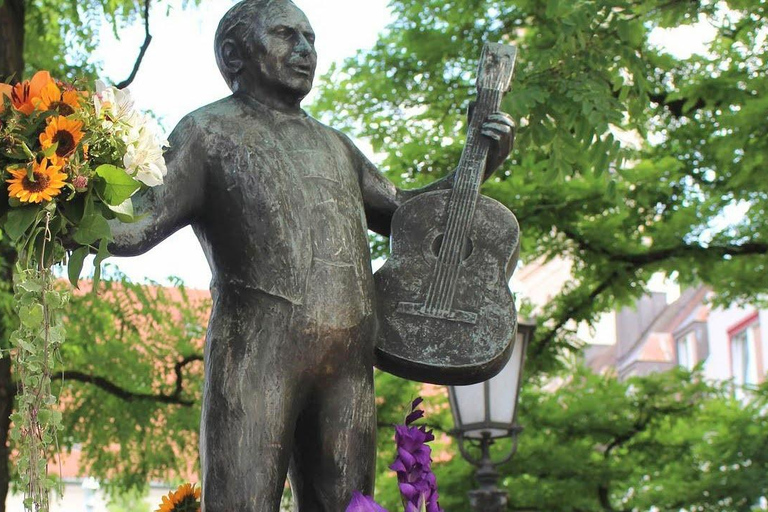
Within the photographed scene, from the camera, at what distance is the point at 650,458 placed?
42.1 ft

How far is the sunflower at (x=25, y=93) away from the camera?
11.6ft

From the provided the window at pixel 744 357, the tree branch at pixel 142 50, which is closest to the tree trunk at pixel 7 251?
the tree branch at pixel 142 50

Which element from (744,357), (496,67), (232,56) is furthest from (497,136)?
(744,357)

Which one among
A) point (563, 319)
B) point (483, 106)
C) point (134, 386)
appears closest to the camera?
point (483, 106)

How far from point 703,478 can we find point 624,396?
120 cm

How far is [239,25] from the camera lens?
14.1 ft

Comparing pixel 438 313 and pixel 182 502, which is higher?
pixel 438 313

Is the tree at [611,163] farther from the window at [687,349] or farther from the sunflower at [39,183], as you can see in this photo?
the window at [687,349]

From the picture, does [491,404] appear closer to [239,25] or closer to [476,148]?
[476,148]

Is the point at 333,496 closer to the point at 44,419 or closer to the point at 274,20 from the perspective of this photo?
the point at 44,419

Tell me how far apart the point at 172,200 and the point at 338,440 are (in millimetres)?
877

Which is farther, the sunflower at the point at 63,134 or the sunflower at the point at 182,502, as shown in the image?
the sunflower at the point at 182,502

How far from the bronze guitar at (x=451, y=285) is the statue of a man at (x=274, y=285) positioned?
0.51ft

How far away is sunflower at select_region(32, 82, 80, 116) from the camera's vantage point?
3.54 meters
